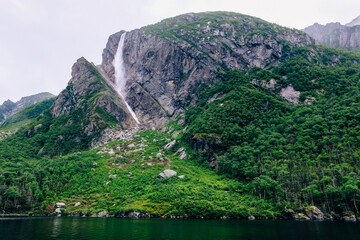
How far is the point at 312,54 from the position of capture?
150 meters

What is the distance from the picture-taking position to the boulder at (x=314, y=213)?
170 ft

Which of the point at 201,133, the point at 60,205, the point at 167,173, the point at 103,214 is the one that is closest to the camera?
the point at 103,214

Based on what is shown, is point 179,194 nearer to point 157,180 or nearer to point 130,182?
point 157,180

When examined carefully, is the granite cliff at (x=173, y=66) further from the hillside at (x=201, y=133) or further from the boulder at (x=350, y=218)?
the boulder at (x=350, y=218)

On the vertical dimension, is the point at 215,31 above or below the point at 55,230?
above

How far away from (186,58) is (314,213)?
120065 millimetres

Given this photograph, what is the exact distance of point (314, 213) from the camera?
5256cm

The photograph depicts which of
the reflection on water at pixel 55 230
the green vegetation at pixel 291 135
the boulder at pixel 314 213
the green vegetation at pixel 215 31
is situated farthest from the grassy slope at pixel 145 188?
the green vegetation at pixel 215 31

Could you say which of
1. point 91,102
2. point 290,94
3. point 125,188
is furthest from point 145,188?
point 290,94

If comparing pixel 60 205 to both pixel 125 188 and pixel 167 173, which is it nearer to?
pixel 125 188

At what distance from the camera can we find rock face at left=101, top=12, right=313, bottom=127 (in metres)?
143

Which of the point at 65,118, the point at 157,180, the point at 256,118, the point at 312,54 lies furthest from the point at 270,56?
the point at 65,118

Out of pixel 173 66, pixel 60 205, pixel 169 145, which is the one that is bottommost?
pixel 60 205

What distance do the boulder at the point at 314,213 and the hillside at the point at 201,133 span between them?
1712mm
